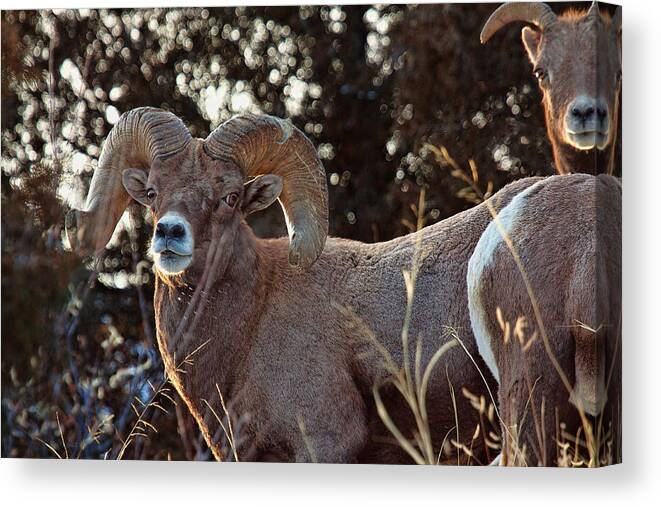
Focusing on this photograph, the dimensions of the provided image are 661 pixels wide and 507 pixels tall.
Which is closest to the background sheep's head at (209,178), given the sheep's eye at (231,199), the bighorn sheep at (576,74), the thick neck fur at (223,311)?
the sheep's eye at (231,199)

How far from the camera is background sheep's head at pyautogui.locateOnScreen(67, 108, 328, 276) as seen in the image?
9.33 meters

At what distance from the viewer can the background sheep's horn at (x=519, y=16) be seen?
9.02m

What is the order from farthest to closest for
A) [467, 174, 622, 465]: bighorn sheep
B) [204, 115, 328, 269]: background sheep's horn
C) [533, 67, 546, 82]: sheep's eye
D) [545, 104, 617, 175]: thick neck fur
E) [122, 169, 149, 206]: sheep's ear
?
1. [122, 169, 149, 206]: sheep's ear
2. [204, 115, 328, 269]: background sheep's horn
3. [533, 67, 546, 82]: sheep's eye
4. [545, 104, 617, 175]: thick neck fur
5. [467, 174, 622, 465]: bighorn sheep

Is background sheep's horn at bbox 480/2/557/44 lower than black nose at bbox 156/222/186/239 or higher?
higher

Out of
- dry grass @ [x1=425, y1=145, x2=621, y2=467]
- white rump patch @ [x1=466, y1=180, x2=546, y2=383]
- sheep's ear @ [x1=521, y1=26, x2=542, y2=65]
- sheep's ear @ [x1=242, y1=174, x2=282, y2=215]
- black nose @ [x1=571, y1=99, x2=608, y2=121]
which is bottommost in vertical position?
dry grass @ [x1=425, y1=145, x2=621, y2=467]

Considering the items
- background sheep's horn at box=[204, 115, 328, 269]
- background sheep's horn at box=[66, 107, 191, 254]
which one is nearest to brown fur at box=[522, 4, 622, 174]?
background sheep's horn at box=[204, 115, 328, 269]

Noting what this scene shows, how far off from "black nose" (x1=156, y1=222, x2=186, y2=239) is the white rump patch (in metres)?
1.64

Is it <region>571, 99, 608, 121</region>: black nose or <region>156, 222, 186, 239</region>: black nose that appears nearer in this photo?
<region>571, 99, 608, 121</region>: black nose

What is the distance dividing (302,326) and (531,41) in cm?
208

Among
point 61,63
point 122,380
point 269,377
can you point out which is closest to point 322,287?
point 269,377

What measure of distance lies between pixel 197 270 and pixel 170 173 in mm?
579

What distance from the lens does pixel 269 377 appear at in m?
9.41

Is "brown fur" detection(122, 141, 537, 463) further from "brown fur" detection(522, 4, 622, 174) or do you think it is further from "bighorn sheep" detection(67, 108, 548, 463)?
"brown fur" detection(522, 4, 622, 174)

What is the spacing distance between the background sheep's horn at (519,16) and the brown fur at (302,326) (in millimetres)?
866
